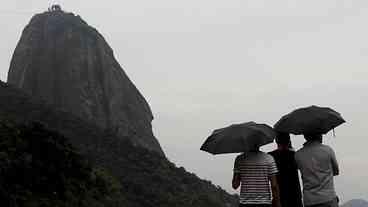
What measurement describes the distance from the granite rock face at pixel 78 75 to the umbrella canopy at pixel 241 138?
188 ft

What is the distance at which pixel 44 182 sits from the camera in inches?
747

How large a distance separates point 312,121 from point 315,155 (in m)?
0.37

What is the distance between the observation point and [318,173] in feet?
22.8

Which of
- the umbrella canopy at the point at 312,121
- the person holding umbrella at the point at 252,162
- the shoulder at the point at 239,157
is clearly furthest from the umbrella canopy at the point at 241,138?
the umbrella canopy at the point at 312,121

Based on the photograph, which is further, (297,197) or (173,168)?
(173,168)

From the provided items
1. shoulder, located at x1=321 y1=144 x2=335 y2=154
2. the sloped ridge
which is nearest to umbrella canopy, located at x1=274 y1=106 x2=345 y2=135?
shoulder, located at x1=321 y1=144 x2=335 y2=154

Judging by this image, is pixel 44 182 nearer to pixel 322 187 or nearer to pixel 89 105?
pixel 322 187

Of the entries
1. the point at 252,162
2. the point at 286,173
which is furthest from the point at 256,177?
the point at 286,173

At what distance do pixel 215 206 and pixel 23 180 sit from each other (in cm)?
1743

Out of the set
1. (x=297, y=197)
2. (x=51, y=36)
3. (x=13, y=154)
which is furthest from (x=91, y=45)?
A: (x=297, y=197)

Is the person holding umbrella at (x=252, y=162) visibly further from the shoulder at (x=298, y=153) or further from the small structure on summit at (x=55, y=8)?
the small structure on summit at (x=55, y=8)

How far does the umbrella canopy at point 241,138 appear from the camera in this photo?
7.00 meters

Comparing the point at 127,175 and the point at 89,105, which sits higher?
the point at 89,105

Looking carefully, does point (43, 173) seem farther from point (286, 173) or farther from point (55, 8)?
point (55, 8)
